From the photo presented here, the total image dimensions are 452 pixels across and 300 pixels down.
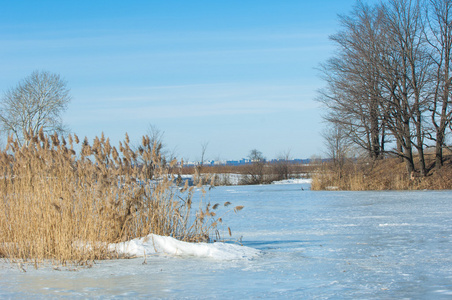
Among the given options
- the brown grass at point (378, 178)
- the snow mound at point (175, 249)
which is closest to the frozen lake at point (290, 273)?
the snow mound at point (175, 249)

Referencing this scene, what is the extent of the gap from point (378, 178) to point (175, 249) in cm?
1919

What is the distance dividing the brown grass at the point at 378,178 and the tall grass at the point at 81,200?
16.9 metres

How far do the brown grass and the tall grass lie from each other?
55.5 feet

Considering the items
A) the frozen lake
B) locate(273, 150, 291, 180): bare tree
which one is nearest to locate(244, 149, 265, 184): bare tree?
locate(273, 150, 291, 180): bare tree

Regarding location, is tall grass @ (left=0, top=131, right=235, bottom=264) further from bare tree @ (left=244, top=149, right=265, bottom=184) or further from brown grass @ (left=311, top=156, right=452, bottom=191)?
bare tree @ (left=244, top=149, right=265, bottom=184)

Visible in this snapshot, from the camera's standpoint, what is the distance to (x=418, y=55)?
2277 centimetres

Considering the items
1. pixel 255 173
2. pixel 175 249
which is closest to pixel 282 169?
pixel 255 173

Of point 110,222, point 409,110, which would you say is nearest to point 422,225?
point 110,222

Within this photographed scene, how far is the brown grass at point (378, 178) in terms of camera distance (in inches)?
846

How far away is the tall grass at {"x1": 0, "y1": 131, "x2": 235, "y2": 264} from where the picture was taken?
5.81m

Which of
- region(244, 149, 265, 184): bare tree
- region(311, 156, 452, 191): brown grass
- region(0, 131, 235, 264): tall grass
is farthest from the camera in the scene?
region(244, 149, 265, 184): bare tree

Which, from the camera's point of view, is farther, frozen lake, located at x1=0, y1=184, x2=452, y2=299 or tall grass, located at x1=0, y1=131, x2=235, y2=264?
tall grass, located at x1=0, y1=131, x2=235, y2=264

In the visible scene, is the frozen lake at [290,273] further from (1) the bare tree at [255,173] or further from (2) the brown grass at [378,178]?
(1) the bare tree at [255,173]

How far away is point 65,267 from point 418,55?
21.5 meters
